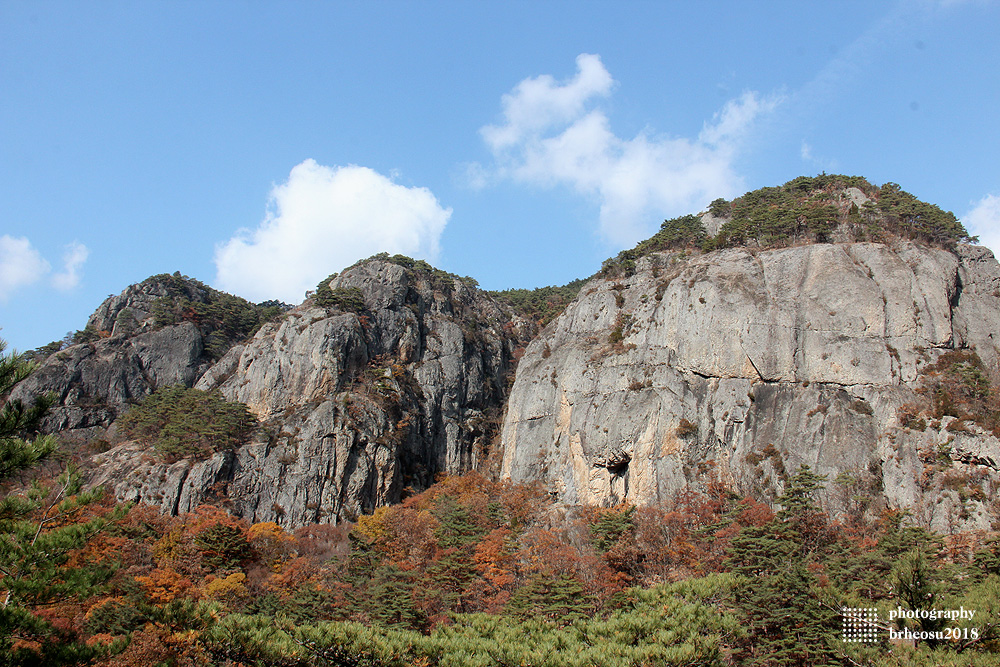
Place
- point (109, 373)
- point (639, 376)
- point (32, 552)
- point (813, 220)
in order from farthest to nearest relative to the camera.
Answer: point (109, 373), point (813, 220), point (639, 376), point (32, 552)

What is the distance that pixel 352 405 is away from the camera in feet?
185

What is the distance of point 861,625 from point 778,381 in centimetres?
2458

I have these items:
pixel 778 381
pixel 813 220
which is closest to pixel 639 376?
pixel 778 381

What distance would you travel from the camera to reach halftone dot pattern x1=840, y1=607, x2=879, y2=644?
17341mm

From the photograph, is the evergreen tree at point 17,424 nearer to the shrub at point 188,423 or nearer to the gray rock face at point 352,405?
the gray rock face at point 352,405

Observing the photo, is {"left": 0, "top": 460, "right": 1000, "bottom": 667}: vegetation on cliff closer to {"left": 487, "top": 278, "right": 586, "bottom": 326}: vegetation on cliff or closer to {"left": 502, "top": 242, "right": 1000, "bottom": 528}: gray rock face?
{"left": 502, "top": 242, "right": 1000, "bottom": 528}: gray rock face

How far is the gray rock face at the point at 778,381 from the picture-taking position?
115 ft

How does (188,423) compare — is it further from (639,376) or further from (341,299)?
(639,376)

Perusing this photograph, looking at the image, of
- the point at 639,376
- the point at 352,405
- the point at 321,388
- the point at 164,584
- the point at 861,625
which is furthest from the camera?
the point at 321,388

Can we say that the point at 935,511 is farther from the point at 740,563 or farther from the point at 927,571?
the point at 927,571

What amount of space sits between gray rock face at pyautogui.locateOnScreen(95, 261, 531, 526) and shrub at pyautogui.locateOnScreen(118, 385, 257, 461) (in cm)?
126

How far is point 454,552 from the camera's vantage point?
3284 centimetres

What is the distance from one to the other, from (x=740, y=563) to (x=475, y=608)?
13.0 meters

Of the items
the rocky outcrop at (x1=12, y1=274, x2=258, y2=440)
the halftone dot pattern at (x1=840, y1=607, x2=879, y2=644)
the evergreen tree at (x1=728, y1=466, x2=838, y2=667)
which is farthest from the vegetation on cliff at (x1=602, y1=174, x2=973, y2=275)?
the rocky outcrop at (x1=12, y1=274, x2=258, y2=440)
